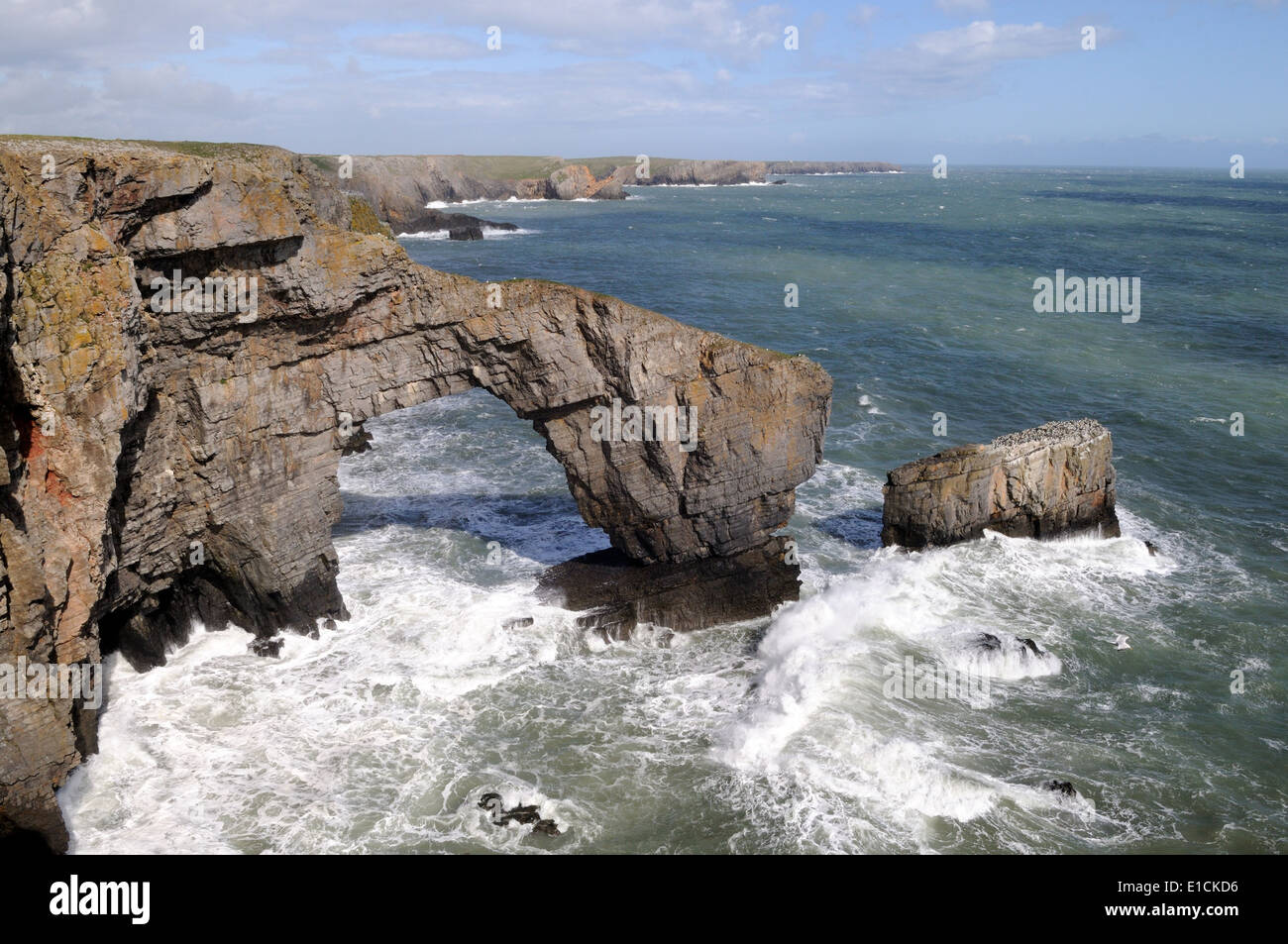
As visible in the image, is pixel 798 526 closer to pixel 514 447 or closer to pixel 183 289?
pixel 514 447

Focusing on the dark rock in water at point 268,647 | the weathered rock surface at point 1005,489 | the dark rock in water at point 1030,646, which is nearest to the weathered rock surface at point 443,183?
the weathered rock surface at point 1005,489

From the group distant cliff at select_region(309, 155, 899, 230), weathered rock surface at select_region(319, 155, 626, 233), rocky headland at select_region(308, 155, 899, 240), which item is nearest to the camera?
rocky headland at select_region(308, 155, 899, 240)

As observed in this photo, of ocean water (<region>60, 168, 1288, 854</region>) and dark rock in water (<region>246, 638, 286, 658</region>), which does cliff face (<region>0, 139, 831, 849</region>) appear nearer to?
dark rock in water (<region>246, 638, 286, 658</region>)

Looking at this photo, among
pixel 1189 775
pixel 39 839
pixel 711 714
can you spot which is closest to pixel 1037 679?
pixel 1189 775

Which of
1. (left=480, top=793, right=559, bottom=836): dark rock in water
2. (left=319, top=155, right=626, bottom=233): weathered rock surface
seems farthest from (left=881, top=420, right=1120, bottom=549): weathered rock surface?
(left=319, top=155, right=626, bottom=233): weathered rock surface

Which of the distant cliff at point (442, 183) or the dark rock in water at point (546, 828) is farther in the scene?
the distant cliff at point (442, 183)

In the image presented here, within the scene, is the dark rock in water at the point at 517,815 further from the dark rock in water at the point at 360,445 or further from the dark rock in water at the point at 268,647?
the dark rock in water at the point at 360,445

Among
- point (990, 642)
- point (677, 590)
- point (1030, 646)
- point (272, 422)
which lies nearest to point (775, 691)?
point (677, 590)
